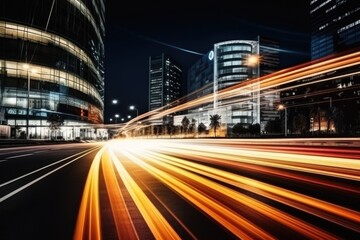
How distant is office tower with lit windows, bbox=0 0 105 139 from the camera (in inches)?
2539

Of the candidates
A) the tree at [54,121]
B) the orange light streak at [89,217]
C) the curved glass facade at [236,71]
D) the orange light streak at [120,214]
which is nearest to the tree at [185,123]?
the curved glass facade at [236,71]

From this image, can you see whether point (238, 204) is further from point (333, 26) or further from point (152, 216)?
point (333, 26)

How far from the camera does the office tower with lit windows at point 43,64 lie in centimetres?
6450

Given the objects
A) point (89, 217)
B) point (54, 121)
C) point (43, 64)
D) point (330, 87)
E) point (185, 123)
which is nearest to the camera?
point (89, 217)

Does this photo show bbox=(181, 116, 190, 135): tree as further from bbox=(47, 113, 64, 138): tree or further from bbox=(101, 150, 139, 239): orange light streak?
bbox=(101, 150, 139, 239): orange light streak

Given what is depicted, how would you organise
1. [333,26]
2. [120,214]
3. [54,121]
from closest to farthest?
[120,214] → [54,121] → [333,26]

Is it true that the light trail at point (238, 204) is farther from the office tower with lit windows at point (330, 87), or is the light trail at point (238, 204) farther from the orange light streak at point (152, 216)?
the office tower with lit windows at point (330, 87)

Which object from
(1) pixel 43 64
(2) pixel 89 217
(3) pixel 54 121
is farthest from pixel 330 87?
(2) pixel 89 217

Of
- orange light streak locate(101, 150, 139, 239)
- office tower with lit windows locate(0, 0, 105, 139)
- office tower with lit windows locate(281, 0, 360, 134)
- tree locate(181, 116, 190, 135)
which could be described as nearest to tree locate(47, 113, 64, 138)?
office tower with lit windows locate(0, 0, 105, 139)

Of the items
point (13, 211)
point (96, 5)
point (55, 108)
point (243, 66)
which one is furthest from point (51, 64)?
point (243, 66)

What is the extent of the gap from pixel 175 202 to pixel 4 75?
2502 inches

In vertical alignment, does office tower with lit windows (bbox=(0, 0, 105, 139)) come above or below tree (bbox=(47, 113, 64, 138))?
above

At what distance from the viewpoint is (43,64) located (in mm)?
70250

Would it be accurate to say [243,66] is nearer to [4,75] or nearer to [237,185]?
[4,75]
